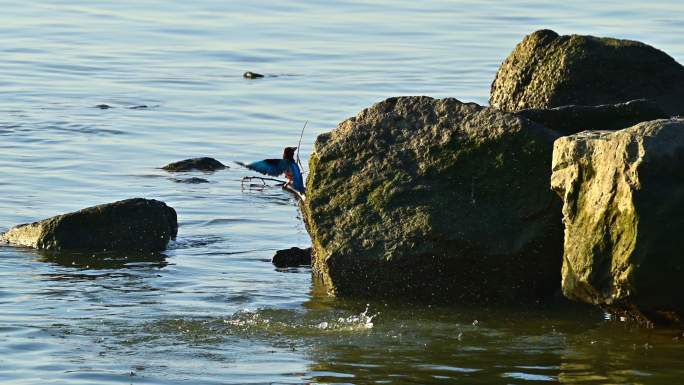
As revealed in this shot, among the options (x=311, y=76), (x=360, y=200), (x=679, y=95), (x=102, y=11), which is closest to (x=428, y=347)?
(x=360, y=200)

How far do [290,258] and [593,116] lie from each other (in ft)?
8.20

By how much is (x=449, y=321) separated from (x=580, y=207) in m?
1.17

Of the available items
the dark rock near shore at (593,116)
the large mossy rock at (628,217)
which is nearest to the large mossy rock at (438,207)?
the dark rock near shore at (593,116)

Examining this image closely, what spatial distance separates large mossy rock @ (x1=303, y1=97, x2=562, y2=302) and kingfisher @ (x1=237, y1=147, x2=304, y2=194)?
1.79m

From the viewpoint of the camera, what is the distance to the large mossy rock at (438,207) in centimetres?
866

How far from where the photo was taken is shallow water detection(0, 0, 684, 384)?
7.65 metres

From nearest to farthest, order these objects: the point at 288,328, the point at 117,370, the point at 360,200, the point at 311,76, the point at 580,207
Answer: the point at 117,370
the point at 580,207
the point at 288,328
the point at 360,200
the point at 311,76

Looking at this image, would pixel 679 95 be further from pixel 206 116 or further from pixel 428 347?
pixel 206 116

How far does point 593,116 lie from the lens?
358 inches

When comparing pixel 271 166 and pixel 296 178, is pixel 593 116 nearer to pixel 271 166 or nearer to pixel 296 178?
pixel 296 178

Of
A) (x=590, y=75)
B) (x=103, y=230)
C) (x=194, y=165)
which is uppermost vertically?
(x=590, y=75)

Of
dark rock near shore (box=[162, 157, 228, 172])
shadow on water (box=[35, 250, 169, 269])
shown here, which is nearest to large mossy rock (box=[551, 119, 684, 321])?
shadow on water (box=[35, 250, 169, 269])

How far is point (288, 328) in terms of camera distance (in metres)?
8.42

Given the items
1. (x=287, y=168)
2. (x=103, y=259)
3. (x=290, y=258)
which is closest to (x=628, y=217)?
(x=290, y=258)
